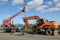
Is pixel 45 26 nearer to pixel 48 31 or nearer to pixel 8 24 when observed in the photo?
pixel 48 31

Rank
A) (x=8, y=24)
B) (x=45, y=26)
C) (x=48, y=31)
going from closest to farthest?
(x=48, y=31)
(x=45, y=26)
(x=8, y=24)

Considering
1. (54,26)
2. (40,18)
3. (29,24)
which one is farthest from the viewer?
(29,24)

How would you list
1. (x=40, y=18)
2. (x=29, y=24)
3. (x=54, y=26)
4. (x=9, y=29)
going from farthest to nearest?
(x=9, y=29)
(x=29, y=24)
(x=40, y=18)
(x=54, y=26)

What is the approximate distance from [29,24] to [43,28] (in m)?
4.56

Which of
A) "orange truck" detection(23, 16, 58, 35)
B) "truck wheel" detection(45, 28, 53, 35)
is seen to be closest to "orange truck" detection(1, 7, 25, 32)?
"orange truck" detection(23, 16, 58, 35)

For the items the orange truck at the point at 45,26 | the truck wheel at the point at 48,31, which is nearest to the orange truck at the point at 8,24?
the orange truck at the point at 45,26

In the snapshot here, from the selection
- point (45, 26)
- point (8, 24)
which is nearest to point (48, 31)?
point (45, 26)

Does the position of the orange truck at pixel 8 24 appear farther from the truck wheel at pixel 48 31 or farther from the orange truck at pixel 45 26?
the truck wheel at pixel 48 31

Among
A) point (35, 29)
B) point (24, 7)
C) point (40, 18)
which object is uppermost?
point (24, 7)

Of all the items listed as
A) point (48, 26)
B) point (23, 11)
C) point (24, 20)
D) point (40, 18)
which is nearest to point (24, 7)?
point (23, 11)

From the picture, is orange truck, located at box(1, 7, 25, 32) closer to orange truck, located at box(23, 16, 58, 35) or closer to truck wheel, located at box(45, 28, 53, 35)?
orange truck, located at box(23, 16, 58, 35)

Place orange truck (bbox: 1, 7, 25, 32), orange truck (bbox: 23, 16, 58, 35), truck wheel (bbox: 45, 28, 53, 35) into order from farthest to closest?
orange truck (bbox: 1, 7, 25, 32), orange truck (bbox: 23, 16, 58, 35), truck wheel (bbox: 45, 28, 53, 35)

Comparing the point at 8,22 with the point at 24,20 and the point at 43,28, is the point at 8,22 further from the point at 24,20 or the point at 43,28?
the point at 43,28

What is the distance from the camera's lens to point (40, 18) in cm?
3344
